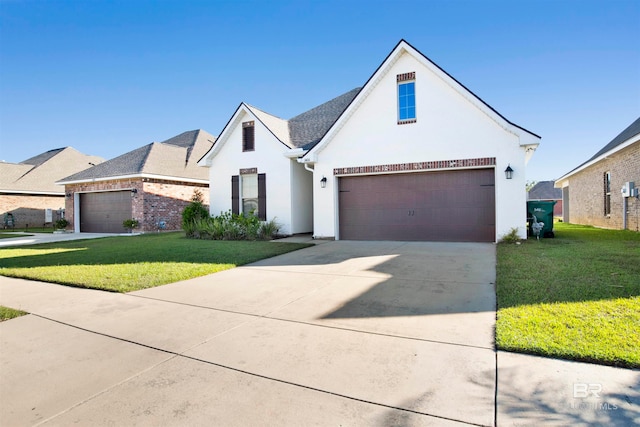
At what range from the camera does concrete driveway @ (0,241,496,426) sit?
2367mm

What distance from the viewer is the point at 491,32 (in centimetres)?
1193

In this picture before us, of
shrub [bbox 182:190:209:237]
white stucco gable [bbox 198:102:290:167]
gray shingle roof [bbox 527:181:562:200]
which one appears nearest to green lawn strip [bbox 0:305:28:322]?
shrub [bbox 182:190:209:237]

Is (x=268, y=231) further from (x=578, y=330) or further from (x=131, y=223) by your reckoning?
(x=578, y=330)

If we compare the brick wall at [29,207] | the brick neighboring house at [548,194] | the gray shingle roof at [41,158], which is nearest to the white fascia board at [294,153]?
the brick wall at [29,207]

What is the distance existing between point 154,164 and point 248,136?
21.2 ft

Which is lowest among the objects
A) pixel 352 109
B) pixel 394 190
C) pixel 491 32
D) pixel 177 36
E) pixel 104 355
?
pixel 104 355

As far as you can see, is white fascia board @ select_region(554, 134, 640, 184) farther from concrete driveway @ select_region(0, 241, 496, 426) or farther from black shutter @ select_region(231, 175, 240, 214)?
black shutter @ select_region(231, 175, 240, 214)

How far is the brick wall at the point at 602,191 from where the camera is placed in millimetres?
13484

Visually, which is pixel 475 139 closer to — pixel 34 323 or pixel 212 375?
pixel 212 375

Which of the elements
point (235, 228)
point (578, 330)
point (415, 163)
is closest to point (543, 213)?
point (415, 163)

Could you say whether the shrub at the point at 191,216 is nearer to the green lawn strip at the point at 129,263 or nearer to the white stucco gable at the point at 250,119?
the white stucco gable at the point at 250,119

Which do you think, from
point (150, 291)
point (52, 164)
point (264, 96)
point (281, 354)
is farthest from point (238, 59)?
point (52, 164)

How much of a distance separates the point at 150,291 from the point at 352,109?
9128 millimetres

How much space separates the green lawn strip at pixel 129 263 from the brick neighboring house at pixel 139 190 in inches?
282
